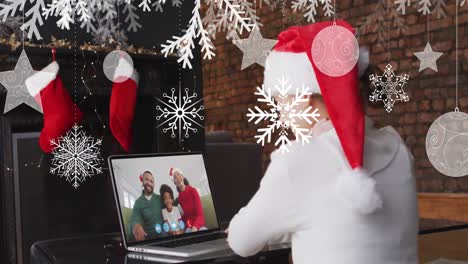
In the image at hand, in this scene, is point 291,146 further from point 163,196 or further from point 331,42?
point 163,196

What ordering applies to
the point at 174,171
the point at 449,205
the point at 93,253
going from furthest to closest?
the point at 449,205 < the point at 174,171 < the point at 93,253

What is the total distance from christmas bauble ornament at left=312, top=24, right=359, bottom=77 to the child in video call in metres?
0.41

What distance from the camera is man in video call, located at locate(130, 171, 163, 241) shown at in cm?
99

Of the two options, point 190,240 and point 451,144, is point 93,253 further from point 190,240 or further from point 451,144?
point 451,144

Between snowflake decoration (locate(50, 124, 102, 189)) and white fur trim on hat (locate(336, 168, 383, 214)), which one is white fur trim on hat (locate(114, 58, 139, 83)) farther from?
white fur trim on hat (locate(336, 168, 383, 214))

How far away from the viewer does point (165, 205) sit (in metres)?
1.02

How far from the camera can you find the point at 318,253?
77 centimetres

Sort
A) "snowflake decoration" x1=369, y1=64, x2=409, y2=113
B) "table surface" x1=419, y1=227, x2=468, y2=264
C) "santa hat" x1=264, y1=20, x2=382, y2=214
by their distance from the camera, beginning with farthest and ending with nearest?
1. "table surface" x1=419, y1=227, x2=468, y2=264
2. "snowflake decoration" x1=369, y1=64, x2=409, y2=113
3. "santa hat" x1=264, y1=20, x2=382, y2=214

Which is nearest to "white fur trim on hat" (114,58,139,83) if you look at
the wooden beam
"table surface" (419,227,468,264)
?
"table surface" (419,227,468,264)

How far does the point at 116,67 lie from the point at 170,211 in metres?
0.26

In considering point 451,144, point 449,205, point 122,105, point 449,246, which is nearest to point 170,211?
point 122,105

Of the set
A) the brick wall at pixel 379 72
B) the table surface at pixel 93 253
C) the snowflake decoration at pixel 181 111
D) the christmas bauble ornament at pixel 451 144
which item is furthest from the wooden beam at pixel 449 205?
the snowflake decoration at pixel 181 111

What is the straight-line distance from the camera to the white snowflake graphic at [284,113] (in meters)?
0.73

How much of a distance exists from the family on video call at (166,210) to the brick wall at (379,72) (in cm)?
15
